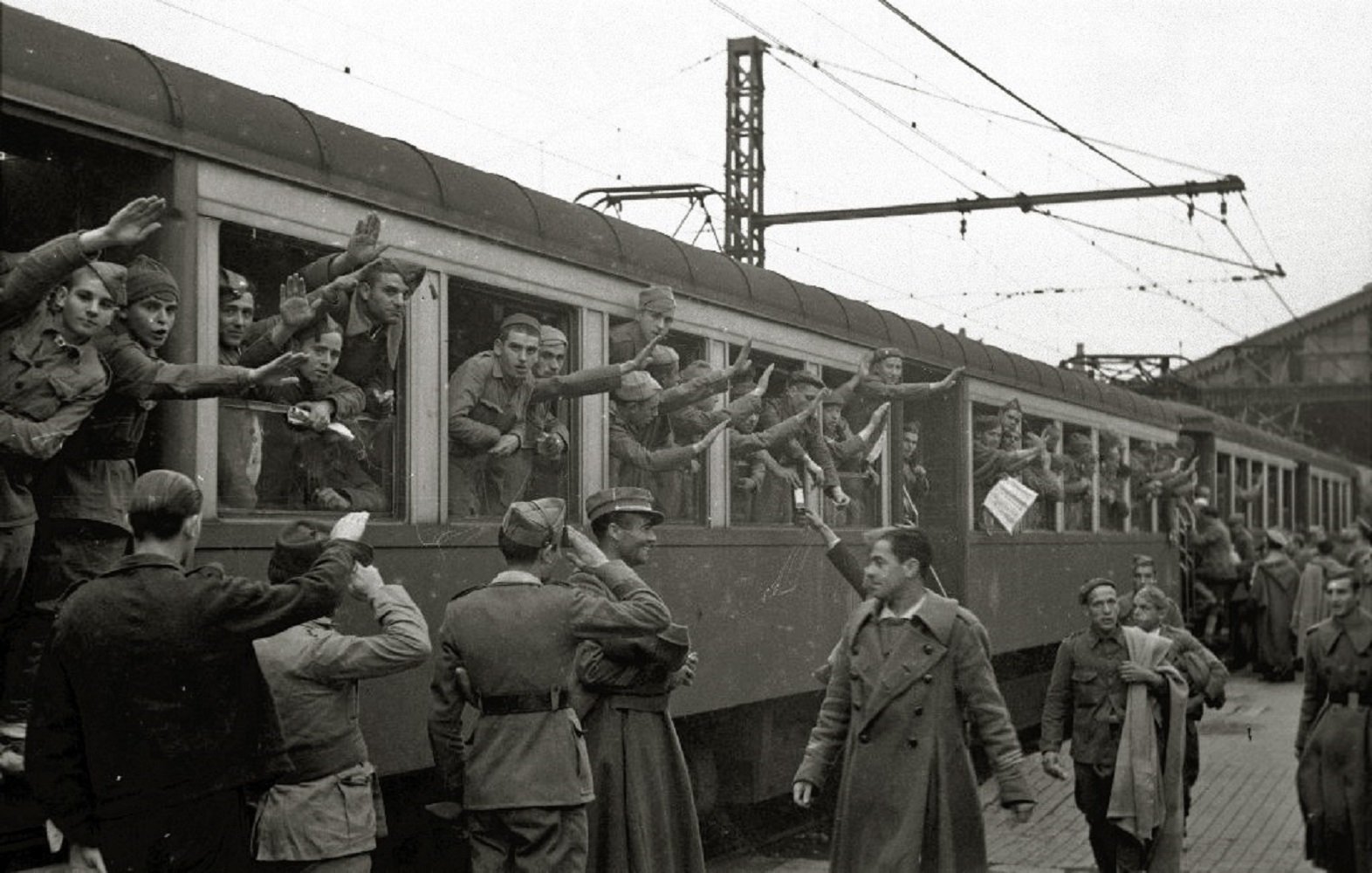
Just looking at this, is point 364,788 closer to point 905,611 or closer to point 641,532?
point 641,532

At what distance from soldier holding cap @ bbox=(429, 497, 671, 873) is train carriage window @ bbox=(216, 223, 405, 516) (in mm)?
777

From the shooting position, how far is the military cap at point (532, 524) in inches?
197

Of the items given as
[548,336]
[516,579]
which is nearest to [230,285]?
[516,579]

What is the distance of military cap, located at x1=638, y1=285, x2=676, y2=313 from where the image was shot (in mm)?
7375

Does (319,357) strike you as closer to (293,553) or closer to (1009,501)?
(293,553)

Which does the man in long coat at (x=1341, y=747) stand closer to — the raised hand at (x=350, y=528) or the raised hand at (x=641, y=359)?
the raised hand at (x=641, y=359)

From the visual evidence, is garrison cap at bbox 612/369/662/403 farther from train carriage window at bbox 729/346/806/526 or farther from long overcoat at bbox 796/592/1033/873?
long overcoat at bbox 796/592/1033/873

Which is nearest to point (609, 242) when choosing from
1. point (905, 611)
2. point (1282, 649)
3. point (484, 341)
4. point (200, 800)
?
point (484, 341)

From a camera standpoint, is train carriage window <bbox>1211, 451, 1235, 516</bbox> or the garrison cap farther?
train carriage window <bbox>1211, 451, 1235, 516</bbox>

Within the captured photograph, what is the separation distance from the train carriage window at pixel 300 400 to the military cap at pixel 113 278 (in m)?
0.58

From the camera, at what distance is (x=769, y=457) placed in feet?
28.4

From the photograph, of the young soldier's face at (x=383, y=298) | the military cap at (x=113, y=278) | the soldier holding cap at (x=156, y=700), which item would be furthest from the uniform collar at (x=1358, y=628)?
the military cap at (x=113, y=278)

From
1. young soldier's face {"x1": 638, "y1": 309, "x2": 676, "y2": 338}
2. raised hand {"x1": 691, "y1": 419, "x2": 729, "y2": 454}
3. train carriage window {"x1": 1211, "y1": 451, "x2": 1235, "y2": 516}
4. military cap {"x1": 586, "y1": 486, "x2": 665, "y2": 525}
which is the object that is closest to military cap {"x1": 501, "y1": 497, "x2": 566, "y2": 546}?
military cap {"x1": 586, "y1": 486, "x2": 665, "y2": 525}

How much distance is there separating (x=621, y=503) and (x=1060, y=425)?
879 cm
